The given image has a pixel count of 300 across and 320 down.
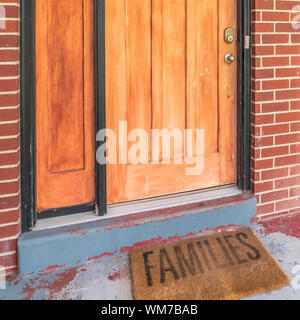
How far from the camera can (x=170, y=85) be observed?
2.18 m

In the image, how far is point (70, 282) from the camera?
1717 millimetres

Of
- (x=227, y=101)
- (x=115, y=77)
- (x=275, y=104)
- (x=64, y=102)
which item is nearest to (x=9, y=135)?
(x=64, y=102)

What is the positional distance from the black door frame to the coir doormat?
0.48 metres

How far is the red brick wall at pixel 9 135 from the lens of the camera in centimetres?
165

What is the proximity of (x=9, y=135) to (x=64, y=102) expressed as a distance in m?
0.39

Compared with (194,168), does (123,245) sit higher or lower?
lower

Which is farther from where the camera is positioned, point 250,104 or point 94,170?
point 250,104

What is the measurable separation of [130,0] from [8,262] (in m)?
1.74

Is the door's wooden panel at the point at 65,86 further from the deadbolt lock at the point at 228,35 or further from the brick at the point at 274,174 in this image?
the brick at the point at 274,174

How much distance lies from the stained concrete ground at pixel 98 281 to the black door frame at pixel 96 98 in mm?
299

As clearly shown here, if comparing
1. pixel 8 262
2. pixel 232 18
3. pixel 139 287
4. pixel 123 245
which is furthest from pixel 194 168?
pixel 8 262
